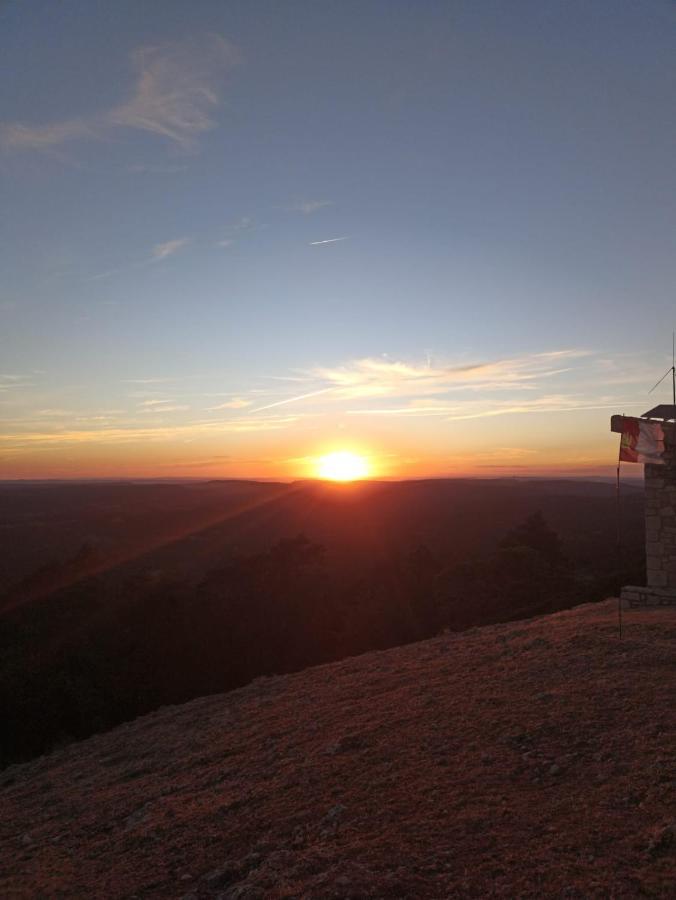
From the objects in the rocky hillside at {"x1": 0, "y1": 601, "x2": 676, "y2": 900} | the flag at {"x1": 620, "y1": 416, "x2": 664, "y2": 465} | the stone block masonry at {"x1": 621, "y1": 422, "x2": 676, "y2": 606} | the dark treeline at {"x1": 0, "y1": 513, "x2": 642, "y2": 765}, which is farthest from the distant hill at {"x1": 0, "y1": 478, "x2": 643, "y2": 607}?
the flag at {"x1": 620, "y1": 416, "x2": 664, "y2": 465}

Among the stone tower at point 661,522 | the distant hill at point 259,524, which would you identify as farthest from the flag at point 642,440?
the distant hill at point 259,524

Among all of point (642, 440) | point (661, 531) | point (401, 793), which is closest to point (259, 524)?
point (661, 531)

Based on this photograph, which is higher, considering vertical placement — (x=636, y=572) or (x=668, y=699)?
(x=668, y=699)

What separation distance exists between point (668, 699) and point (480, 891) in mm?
3845

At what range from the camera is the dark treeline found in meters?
16.1

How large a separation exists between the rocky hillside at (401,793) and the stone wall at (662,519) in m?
2.38

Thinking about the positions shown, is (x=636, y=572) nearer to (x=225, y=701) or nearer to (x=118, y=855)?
(x=225, y=701)

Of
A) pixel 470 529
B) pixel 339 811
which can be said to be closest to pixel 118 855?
pixel 339 811

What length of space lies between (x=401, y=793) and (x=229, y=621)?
16624 mm

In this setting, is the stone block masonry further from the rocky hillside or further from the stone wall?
the rocky hillside

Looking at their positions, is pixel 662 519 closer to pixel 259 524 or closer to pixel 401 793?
pixel 401 793

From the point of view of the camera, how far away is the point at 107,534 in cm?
5562

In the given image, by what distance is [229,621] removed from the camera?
71.4 ft

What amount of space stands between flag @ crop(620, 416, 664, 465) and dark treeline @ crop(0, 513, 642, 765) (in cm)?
876
